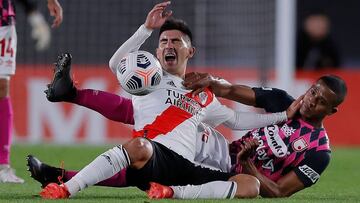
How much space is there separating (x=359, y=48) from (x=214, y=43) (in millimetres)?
3898

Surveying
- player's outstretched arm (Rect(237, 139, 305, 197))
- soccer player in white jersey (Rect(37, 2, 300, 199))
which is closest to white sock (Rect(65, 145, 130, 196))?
soccer player in white jersey (Rect(37, 2, 300, 199))

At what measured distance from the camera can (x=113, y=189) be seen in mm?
7285

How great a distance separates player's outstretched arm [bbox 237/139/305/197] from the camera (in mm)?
6504

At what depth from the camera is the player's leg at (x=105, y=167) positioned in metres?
6.02

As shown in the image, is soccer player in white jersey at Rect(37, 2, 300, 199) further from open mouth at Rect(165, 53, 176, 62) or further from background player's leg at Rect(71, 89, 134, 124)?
background player's leg at Rect(71, 89, 134, 124)

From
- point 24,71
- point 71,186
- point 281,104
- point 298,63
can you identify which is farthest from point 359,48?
point 71,186

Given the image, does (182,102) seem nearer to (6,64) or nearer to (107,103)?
(107,103)

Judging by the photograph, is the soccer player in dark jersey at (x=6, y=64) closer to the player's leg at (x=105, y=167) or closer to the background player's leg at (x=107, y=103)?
the background player's leg at (x=107, y=103)

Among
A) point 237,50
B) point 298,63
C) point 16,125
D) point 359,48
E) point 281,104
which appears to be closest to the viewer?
point 281,104

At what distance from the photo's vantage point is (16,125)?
12.8 m

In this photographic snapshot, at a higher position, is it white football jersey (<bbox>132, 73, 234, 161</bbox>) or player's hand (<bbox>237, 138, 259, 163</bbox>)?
white football jersey (<bbox>132, 73, 234, 161</bbox>)

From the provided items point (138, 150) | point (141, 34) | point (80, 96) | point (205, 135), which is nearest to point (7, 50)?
point (80, 96)

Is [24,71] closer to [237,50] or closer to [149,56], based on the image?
[237,50]

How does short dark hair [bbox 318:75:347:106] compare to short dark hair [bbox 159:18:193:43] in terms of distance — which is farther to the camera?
short dark hair [bbox 159:18:193:43]
